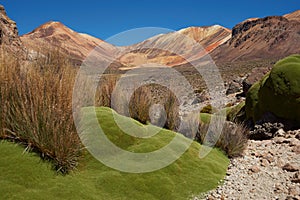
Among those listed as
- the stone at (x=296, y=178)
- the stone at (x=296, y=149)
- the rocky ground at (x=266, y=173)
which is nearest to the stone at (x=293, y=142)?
the rocky ground at (x=266, y=173)

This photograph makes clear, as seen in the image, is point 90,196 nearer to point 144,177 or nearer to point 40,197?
point 40,197

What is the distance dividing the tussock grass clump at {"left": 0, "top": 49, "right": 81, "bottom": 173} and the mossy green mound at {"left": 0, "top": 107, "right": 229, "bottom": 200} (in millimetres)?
208

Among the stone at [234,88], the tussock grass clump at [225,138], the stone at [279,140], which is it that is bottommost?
the tussock grass clump at [225,138]

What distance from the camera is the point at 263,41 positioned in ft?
505

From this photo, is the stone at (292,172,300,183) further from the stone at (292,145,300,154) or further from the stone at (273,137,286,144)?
the stone at (273,137,286,144)

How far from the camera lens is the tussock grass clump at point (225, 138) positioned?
8641 millimetres

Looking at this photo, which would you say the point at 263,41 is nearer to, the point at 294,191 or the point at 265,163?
the point at 265,163

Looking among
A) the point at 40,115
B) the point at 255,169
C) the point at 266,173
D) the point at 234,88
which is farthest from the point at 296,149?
the point at 234,88

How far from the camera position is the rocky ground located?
6218 millimetres

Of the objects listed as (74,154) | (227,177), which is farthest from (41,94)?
(227,177)

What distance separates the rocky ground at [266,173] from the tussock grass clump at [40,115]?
2.70 metres

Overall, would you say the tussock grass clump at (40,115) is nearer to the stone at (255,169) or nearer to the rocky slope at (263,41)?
the stone at (255,169)

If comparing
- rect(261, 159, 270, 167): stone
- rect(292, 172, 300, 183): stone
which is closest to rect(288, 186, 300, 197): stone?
rect(292, 172, 300, 183): stone

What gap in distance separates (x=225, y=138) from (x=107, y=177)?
13.9 ft
